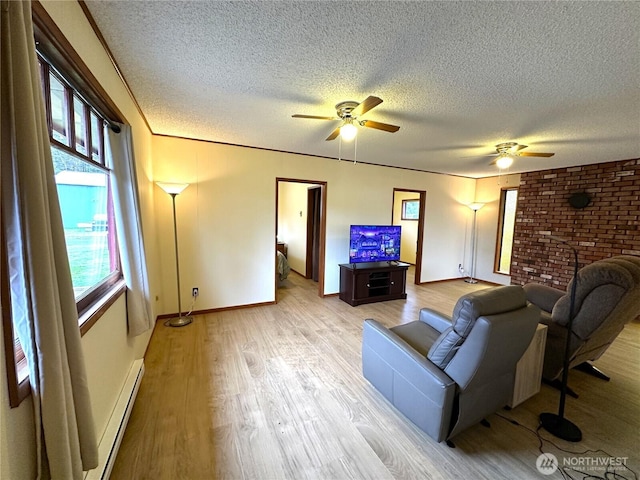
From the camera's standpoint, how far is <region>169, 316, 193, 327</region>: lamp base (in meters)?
3.31

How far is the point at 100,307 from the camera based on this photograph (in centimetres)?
151

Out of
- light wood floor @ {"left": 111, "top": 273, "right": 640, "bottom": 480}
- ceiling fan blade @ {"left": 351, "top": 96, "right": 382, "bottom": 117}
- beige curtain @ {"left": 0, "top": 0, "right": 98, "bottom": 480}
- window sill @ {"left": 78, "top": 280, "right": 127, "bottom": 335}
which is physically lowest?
light wood floor @ {"left": 111, "top": 273, "right": 640, "bottom": 480}

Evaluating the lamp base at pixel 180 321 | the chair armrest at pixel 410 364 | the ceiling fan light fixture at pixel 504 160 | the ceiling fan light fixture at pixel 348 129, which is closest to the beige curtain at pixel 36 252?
the chair armrest at pixel 410 364

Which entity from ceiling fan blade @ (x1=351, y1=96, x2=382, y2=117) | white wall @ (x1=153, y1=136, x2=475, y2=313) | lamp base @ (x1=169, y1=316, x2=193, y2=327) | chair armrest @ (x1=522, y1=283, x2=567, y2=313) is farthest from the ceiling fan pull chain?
lamp base @ (x1=169, y1=316, x2=193, y2=327)

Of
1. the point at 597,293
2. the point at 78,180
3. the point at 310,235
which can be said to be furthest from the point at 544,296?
the point at 78,180

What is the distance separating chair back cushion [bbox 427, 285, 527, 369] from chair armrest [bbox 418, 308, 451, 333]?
2.33 ft

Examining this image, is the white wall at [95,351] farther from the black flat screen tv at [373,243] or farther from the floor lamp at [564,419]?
the black flat screen tv at [373,243]

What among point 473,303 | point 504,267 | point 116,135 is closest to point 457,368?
point 473,303

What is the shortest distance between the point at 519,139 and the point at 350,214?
8.33 ft

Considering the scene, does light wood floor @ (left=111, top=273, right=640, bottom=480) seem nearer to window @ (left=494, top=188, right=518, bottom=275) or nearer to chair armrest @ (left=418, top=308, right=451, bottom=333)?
chair armrest @ (left=418, top=308, right=451, bottom=333)

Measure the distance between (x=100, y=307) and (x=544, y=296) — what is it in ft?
12.9

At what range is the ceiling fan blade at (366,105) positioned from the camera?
1.84 m

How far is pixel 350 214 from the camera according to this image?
4.68 metres

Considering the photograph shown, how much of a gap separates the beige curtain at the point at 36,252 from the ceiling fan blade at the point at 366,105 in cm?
168
